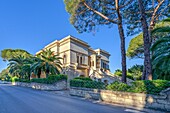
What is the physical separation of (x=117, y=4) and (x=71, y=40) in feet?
48.4

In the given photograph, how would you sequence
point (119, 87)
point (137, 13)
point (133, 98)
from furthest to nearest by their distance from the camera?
point (137, 13)
point (119, 87)
point (133, 98)

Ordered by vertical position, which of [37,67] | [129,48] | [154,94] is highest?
[129,48]

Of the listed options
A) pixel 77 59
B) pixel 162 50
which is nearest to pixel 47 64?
pixel 77 59

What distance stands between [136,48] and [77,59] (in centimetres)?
1157

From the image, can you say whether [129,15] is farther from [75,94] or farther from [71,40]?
[71,40]

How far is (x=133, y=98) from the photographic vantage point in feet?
31.3

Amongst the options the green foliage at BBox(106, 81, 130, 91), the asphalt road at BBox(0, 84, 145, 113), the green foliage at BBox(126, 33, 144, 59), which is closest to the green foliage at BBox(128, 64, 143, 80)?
the green foliage at BBox(126, 33, 144, 59)

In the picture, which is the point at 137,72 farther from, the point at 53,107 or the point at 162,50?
the point at 53,107

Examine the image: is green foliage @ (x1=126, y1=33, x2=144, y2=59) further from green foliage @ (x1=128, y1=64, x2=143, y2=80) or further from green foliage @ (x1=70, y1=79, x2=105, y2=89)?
green foliage @ (x1=70, y1=79, x2=105, y2=89)

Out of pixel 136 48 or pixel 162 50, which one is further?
pixel 136 48

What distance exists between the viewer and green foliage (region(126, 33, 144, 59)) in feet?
96.9

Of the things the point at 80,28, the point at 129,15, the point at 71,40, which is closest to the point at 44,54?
the point at 71,40

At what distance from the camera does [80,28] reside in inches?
719

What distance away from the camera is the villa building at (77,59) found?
2850 cm
